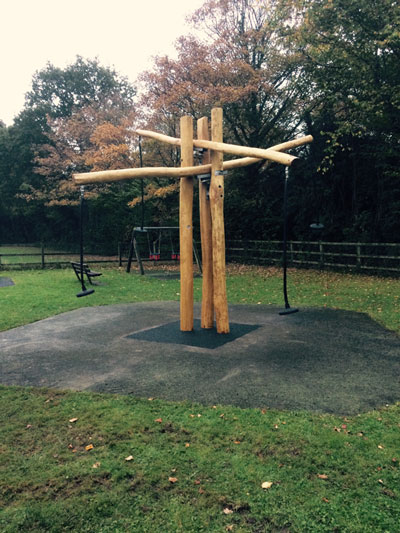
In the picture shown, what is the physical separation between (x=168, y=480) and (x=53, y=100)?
3911cm

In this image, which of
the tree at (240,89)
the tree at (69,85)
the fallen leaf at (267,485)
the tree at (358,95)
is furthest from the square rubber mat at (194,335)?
the tree at (69,85)

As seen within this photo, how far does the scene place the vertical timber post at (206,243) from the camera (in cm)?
721

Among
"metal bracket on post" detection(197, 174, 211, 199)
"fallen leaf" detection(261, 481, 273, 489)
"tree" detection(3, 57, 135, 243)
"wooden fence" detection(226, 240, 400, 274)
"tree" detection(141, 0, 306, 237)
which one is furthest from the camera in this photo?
"tree" detection(3, 57, 135, 243)

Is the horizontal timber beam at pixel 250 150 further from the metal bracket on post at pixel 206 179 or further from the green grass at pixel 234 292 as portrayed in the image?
the green grass at pixel 234 292

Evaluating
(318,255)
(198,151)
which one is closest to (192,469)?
(198,151)

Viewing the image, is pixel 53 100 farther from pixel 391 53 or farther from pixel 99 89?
pixel 391 53

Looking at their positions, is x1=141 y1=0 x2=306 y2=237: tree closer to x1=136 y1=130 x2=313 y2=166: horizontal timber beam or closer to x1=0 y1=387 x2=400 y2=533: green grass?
x1=136 y1=130 x2=313 y2=166: horizontal timber beam

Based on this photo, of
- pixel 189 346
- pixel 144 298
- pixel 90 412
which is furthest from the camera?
pixel 144 298

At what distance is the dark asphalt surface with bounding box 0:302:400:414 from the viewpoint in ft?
14.4

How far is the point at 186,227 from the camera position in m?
7.15

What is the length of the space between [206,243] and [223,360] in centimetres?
243

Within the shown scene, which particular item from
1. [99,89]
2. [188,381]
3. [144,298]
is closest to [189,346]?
[188,381]

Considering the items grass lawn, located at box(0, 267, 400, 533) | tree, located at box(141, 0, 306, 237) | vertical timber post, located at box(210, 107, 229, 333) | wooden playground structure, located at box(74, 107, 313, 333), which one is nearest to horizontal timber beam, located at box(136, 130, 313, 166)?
wooden playground structure, located at box(74, 107, 313, 333)

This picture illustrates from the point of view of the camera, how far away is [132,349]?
6039 mm
